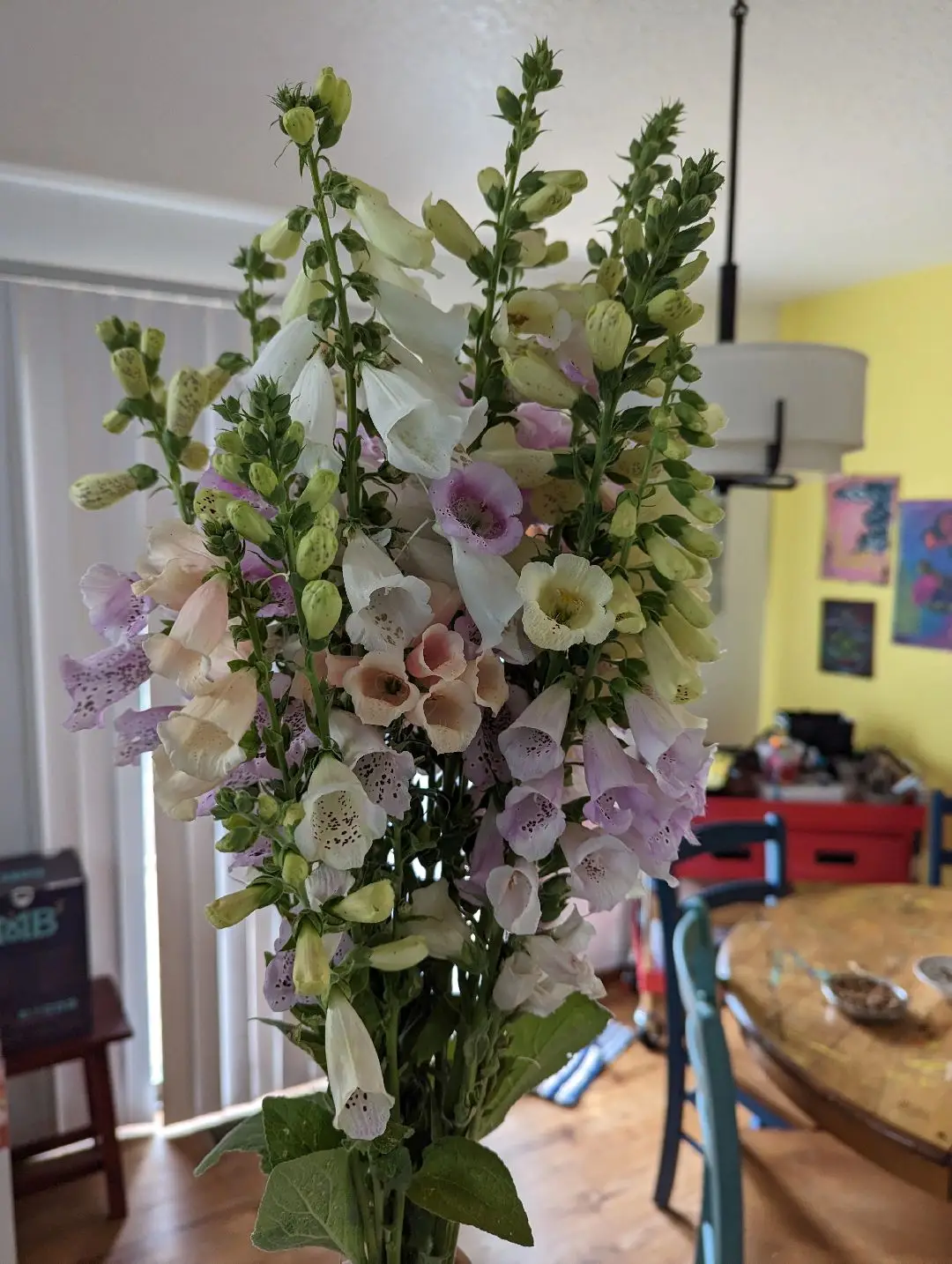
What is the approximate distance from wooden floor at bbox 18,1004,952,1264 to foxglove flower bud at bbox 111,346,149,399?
1.44 m

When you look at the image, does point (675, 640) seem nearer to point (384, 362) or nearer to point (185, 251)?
point (384, 362)

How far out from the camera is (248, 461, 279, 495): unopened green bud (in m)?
0.47

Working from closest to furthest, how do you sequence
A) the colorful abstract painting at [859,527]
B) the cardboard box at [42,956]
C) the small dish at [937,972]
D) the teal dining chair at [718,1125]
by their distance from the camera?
the teal dining chair at [718,1125] < the small dish at [937,972] < the cardboard box at [42,956] < the colorful abstract painting at [859,527]

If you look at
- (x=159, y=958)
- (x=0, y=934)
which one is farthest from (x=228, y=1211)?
(x=0, y=934)

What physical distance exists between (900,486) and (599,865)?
2893 millimetres

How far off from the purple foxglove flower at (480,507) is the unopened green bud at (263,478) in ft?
0.32

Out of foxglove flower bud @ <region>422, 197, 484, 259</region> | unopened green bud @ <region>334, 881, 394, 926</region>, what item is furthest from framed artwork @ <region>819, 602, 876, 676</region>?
unopened green bud @ <region>334, 881, 394, 926</region>

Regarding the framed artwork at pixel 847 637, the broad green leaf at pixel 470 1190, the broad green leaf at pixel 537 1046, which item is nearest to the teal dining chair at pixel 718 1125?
the broad green leaf at pixel 537 1046

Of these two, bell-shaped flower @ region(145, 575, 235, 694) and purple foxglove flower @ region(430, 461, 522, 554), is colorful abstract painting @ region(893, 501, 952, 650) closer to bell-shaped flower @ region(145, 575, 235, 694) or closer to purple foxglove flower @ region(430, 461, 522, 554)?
purple foxglove flower @ region(430, 461, 522, 554)

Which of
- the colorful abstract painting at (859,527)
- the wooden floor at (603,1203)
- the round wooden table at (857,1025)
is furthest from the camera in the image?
the colorful abstract painting at (859,527)

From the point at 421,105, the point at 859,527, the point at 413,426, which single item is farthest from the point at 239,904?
the point at 859,527

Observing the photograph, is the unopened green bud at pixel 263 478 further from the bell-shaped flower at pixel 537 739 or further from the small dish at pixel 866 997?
the small dish at pixel 866 997

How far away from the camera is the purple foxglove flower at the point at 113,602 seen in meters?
0.56

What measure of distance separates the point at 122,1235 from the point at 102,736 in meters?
1.18
